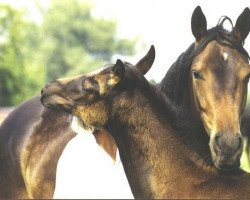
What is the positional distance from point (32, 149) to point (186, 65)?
2.28m

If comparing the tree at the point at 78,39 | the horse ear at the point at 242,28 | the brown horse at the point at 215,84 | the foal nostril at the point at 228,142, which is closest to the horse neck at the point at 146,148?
the brown horse at the point at 215,84

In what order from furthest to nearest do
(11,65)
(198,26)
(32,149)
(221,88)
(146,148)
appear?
(11,65) → (32,149) → (198,26) → (146,148) → (221,88)

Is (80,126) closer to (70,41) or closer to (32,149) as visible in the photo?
(32,149)

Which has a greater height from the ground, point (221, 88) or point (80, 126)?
point (80, 126)

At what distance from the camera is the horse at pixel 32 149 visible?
17.6 ft

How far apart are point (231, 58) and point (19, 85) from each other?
22.7 metres

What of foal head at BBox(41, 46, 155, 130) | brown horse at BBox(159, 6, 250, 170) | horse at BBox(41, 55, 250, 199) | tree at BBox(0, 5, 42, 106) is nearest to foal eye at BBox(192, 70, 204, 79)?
brown horse at BBox(159, 6, 250, 170)

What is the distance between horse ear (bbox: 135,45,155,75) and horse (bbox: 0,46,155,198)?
4.67 ft

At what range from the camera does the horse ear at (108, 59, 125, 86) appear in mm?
3617

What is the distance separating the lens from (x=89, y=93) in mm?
3705

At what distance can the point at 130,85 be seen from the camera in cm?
371

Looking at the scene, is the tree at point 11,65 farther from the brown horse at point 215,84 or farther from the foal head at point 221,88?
the foal head at point 221,88

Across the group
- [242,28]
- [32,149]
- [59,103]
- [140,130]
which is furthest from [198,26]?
[32,149]

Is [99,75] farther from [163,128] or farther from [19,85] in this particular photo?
[19,85]
